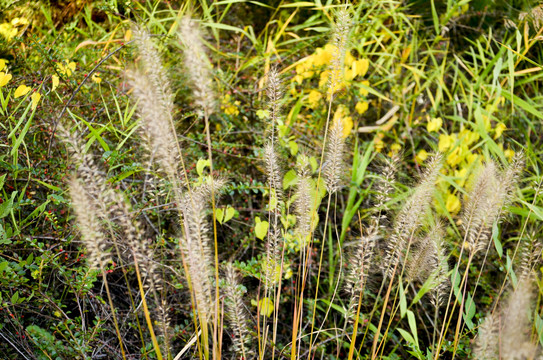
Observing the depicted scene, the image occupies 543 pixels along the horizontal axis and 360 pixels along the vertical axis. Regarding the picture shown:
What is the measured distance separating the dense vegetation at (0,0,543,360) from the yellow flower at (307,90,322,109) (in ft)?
0.07

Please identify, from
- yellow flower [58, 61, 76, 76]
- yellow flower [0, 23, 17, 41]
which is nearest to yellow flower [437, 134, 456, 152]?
yellow flower [58, 61, 76, 76]

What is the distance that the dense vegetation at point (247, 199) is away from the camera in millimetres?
1014

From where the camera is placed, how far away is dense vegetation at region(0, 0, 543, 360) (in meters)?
1.01

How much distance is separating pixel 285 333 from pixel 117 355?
0.62 m

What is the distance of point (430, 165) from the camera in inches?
42.4

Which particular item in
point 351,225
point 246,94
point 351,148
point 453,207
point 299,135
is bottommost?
point 351,225

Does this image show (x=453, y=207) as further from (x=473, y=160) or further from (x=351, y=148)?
(x=351, y=148)

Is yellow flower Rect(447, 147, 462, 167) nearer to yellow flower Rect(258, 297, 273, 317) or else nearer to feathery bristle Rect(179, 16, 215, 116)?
yellow flower Rect(258, 297, 273, 317)

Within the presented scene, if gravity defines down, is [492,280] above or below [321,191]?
below

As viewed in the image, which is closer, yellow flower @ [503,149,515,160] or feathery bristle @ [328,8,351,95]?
feathery bristle @ [328,8,351,95]

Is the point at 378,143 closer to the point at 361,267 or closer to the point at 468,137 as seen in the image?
the point at 468,137

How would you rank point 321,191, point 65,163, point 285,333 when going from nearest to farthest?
point 321,191 < point 65,163 < point 285,333

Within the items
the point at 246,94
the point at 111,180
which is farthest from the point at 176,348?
the point at 246,94

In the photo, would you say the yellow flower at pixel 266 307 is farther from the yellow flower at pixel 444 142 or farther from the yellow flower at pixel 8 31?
the yellow flower at pixel 8 31
